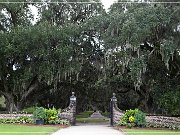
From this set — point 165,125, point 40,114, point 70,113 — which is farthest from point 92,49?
point 165,125

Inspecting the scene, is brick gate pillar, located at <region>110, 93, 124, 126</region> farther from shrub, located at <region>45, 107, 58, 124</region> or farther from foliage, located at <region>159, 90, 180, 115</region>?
shrub, located at <region>45, 107, 58, 124</region>

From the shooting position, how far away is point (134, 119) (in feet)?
74.4

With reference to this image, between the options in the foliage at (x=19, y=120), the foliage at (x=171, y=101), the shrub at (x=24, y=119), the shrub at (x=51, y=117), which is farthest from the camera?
the foliage at (x=171, y=101)

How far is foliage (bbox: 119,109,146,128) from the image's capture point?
22469 millimetres

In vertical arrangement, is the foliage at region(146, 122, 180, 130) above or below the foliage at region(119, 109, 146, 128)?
below

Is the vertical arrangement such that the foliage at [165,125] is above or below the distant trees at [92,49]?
below

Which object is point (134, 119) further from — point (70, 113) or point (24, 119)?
point (24, 119)

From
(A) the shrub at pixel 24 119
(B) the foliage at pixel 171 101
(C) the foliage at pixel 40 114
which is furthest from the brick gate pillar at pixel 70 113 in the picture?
(B) the foliage at pixel 171 101

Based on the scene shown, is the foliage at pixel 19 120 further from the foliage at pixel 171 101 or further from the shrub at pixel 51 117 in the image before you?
the foliage at pixel 171 101

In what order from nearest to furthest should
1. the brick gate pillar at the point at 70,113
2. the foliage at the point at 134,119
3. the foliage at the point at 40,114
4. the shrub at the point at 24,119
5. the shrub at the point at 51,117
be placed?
1. the foliage at the point at 134,119
2. the foliage at the point at 40,114
3. the shrub at the point at 51,117
4. the shrub at the point at 24,119
5. the brick gate pillar at the point at 70,113

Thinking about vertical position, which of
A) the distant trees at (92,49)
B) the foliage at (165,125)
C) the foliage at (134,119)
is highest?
the distant trees at (92,49)

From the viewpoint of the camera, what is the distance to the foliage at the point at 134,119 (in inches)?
885

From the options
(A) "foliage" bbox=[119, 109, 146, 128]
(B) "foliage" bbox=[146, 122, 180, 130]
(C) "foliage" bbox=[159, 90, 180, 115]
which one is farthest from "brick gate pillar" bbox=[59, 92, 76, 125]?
(C) "foliage" bbox=[159, 90, 180, 115]

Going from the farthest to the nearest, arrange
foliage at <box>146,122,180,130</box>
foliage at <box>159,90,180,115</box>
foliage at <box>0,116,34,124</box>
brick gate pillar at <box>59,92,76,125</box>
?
1. foliage at <box>159,90,180,115</box>
2. brick gate pillar at <box>59,92,76,125</box>
3. foliage at <box>0,116,34,124</box>
4. foliage at <box>146,122,180,130</box>
